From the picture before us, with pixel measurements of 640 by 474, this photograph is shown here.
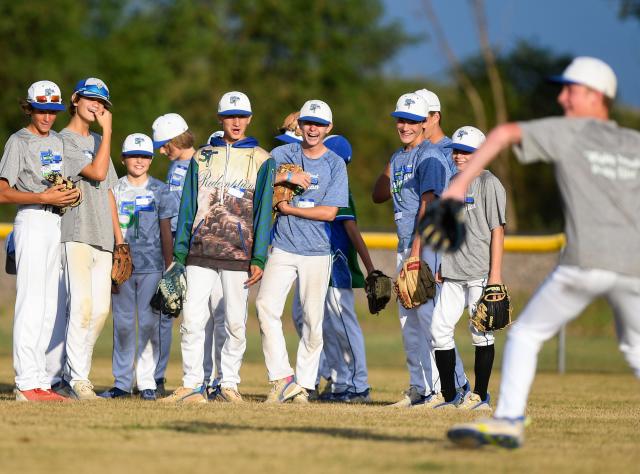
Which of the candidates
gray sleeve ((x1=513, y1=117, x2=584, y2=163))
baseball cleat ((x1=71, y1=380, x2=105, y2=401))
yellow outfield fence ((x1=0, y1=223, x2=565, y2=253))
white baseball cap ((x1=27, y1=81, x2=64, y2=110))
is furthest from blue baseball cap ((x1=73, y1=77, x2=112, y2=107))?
yellow outfield fence ((x1=0, y1=223, x2=565, y2=253))

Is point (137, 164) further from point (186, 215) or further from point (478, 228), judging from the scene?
point (478, 228)

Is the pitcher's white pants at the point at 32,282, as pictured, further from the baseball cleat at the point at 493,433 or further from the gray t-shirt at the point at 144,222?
the baseball cleat at the point at 493,433

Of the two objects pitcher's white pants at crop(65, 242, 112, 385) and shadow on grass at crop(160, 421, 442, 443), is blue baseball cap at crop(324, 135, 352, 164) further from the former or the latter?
shadow on grass at crop(160, 421, 442, 443)

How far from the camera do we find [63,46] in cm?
3734

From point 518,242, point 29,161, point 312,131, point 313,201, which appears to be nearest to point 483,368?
point 313,201

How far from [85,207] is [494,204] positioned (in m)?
3.14

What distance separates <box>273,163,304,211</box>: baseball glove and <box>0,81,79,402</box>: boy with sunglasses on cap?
1.71 m

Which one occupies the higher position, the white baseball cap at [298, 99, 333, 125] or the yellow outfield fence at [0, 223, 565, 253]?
the white baseball cap at [298, 99, 333, 125]

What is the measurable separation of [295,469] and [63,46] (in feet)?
111

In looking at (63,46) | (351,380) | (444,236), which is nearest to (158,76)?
(63,46)

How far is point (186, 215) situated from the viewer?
29.5 feet

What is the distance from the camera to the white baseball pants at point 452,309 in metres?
8.80

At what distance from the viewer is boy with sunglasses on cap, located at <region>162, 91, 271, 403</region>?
29.3 ft

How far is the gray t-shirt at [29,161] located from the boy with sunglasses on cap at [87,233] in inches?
8.6
